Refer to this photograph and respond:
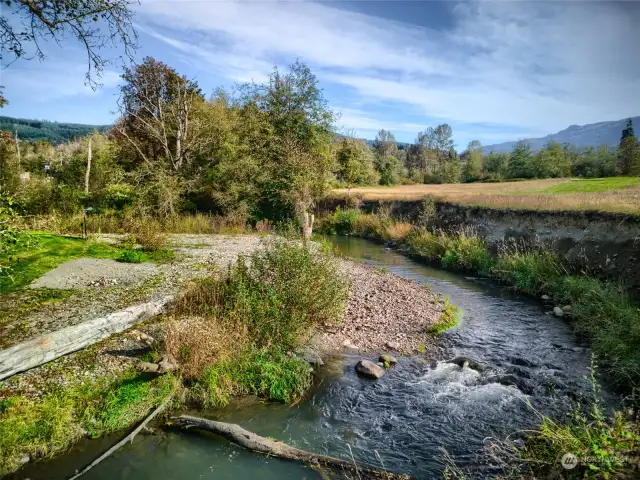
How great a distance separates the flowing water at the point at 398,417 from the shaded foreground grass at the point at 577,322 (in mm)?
547

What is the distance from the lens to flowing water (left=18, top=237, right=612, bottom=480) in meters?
5.14

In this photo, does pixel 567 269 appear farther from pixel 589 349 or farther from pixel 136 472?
pixel 136 472

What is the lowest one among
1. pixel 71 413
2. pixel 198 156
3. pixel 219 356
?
pixel 71 413

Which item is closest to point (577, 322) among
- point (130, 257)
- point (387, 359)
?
point (387, 359)

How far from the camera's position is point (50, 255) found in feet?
38.4

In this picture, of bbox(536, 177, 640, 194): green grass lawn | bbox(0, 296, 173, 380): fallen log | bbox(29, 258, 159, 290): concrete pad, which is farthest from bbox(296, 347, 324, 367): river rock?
bbox(536, 177, 640, 194): green grass lawn

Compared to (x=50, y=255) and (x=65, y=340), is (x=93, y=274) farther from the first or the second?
(x=65, y=340)

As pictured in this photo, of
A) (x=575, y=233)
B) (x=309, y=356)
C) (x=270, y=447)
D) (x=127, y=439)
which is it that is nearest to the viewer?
(x=127, y=439)

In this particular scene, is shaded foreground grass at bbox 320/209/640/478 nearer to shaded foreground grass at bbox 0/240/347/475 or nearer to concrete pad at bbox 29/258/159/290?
shaded foreground grass at bbox 0/240/347/475

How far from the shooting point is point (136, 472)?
4.98m

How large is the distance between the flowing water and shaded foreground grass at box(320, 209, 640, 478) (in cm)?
55

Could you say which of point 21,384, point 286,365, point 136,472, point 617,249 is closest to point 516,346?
point 286,365

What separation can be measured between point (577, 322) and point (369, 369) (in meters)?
7.22

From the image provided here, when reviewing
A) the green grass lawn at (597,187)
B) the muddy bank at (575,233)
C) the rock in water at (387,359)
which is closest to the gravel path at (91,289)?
the rock in water at (387,359)
